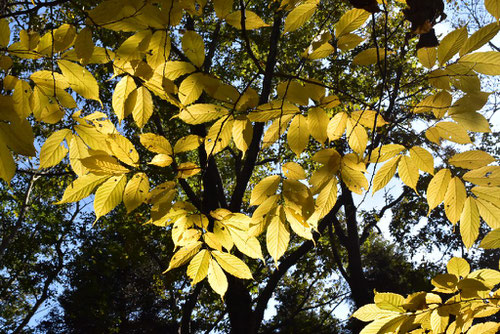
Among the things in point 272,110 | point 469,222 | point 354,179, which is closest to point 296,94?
point 272,110

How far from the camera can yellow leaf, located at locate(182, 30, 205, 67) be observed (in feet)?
3.01

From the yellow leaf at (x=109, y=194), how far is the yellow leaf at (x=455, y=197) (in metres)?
0.92

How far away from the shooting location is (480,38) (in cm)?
83

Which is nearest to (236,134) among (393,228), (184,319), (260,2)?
(184,319)

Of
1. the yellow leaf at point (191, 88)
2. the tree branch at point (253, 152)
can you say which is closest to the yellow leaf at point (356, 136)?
the yellow leaf at point (191, 88)

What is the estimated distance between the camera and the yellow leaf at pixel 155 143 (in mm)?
996

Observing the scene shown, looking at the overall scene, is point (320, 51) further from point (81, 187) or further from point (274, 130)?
point (81, 187)

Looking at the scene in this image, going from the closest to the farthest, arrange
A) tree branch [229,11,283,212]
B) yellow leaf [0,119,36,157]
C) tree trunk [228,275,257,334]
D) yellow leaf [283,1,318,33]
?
yellow leaf [0,119,36,157] → yellow leaf [283,1,318,33] → tree branch [229,11,283,212] → tree trunk [228,275,257,334]

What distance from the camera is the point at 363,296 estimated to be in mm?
8734

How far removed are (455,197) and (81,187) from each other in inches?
40.7

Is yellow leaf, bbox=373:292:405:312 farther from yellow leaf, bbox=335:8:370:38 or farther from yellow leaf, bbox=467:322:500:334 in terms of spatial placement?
yellow leaf, bbox=335:8:370:38

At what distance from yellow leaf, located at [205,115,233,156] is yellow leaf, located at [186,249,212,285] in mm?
305

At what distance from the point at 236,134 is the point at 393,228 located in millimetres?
10791

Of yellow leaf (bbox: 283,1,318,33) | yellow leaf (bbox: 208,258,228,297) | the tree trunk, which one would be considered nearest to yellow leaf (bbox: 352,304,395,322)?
yellow leaf (bbox: 208,258,228,297)
